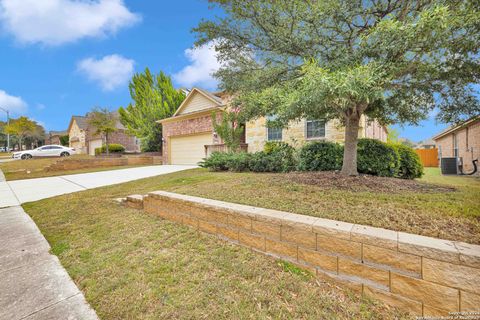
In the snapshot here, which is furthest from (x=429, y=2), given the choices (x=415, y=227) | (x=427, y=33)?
(x=415, y=227)

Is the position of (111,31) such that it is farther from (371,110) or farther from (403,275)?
(403,275)

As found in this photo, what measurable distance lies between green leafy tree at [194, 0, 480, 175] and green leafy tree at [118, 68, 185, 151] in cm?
1434

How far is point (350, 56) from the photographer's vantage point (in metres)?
3.63

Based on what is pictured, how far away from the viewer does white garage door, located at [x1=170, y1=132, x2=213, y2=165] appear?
1457 centimetres

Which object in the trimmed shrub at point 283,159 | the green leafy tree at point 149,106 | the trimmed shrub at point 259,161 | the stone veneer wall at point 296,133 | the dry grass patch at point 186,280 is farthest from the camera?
the green leafy tree at point 149,106

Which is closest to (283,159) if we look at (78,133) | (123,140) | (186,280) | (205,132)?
(186,280)

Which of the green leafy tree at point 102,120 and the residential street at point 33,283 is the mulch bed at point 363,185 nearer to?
the residential street at point 33,283

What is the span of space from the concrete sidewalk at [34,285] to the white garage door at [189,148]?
11369 millimetres

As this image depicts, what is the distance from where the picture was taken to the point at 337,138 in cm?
978

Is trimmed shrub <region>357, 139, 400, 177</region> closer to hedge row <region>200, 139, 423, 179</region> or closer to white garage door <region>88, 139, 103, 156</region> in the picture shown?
hedge row <region>200, 139, 423, 179</region>

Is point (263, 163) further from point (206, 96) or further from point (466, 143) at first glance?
point (466, 143)

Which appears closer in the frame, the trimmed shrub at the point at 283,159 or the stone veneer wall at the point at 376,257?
the stone veneer wall at the point at 376,257

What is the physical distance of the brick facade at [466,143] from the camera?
10.1m

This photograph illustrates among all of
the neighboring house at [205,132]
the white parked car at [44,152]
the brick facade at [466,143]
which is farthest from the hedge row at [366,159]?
the white parked car at [44,152]
